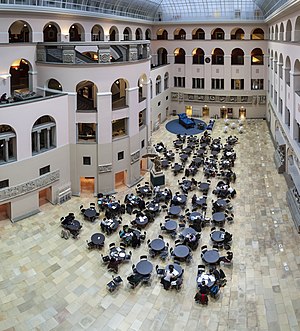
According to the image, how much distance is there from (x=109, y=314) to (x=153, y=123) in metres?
31.9

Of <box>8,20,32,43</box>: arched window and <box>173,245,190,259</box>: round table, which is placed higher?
<box>8,20,32,43</box>: arched window

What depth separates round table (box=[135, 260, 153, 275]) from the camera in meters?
18.6

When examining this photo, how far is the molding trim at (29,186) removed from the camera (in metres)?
23.9

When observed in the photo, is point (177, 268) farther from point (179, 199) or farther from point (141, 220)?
point (179, 199)

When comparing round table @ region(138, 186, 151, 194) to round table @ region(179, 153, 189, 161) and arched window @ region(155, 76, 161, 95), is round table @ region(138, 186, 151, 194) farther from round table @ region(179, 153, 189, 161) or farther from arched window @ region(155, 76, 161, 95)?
arched window @ region(155, 76, 161, 95)

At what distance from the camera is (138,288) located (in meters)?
18.2

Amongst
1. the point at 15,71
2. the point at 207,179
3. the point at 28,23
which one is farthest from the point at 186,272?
the point at 15,71

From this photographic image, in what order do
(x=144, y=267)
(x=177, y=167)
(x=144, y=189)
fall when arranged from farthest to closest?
(x=177, y=167), (x=144, y=189), (x=144, y=267)

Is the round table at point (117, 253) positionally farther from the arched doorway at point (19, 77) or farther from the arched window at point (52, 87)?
the arched doorway at point (19, 77)

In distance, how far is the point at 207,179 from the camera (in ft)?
103

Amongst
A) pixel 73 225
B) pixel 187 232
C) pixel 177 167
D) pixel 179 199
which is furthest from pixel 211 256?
pixel 177 167

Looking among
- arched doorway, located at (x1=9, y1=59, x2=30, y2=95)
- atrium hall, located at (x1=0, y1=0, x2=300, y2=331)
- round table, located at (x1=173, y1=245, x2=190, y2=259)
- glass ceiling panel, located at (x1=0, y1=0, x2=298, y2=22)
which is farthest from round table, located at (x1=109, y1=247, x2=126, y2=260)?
glass ceiling panel, located at (x1=0, y1=0, x2=298, y2=22)

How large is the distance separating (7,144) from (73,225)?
6054 millimetres

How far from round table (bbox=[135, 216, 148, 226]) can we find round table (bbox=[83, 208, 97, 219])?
2706mm
